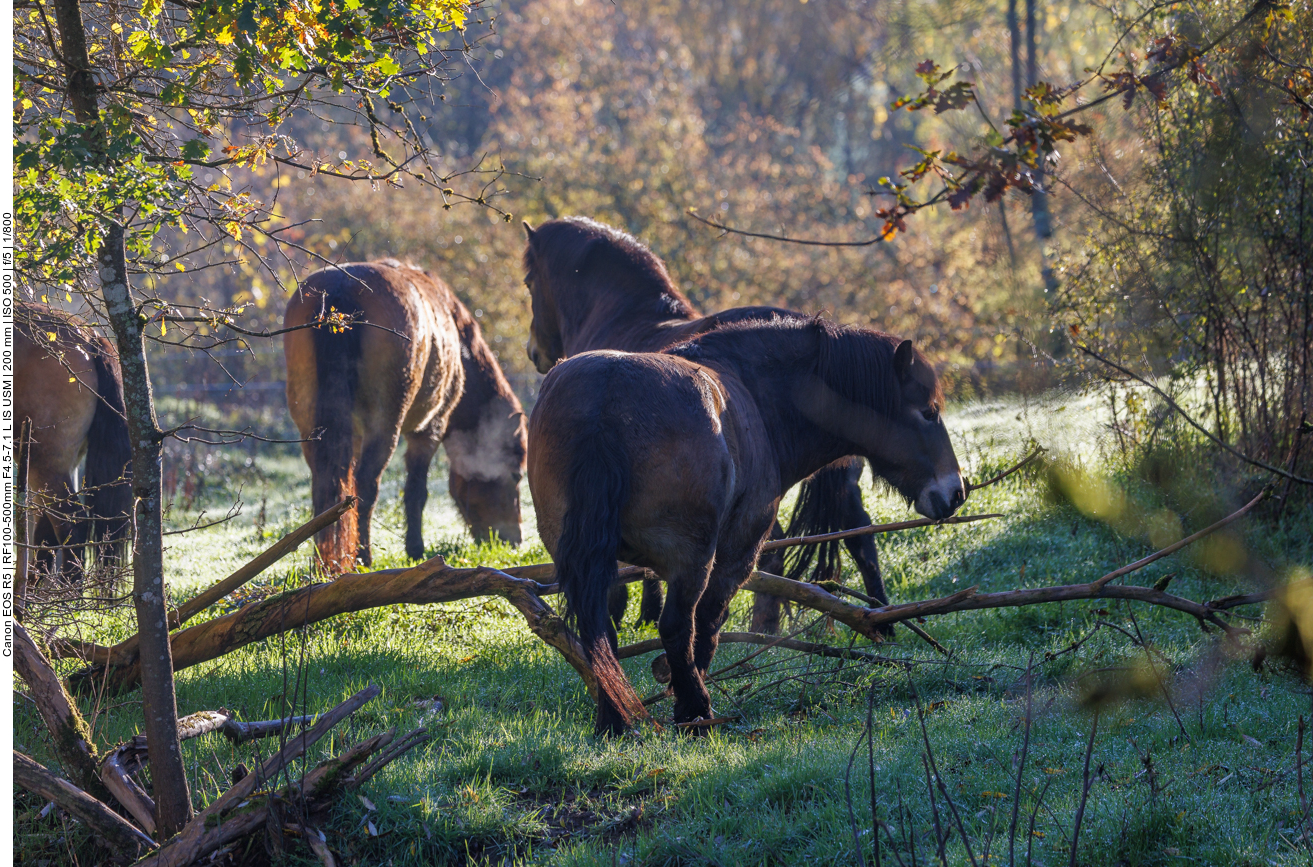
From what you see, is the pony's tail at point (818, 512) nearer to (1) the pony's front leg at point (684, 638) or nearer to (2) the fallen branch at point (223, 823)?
(1) the pony's front leg at point (684, 638)

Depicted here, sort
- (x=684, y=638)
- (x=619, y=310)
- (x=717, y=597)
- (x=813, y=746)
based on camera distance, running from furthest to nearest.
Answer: (x=619, y=310) → (x=717, y=597) → (x=684, y=638) → (x=813, y=746)

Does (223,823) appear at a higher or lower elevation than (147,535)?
lower

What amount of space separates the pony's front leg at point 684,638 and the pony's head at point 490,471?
494cm

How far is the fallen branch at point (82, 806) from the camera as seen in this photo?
316cm

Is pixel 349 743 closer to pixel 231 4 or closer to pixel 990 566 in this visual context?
pixel 231 4

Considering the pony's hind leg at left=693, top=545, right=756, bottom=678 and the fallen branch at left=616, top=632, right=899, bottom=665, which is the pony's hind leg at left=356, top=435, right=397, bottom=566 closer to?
the fallen branch at left=616, top=632, right=899, bottom=665

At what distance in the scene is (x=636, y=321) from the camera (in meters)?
6.38

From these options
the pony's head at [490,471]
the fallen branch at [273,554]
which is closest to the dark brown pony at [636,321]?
the pony's head at [490,471]

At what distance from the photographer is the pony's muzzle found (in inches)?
200

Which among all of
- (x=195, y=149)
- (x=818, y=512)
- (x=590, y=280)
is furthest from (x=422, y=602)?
(x=590, y=280)

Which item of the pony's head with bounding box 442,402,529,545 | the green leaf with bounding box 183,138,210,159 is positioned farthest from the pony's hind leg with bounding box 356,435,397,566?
the green leaf with bounding box 183,138,210,159

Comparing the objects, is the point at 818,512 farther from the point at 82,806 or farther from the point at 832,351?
the point at 82,806

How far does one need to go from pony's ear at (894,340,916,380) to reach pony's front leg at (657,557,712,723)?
1624mm

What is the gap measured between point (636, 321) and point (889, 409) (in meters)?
2.02
